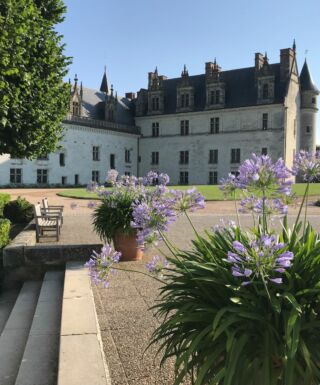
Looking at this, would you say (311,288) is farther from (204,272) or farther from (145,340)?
(145,340)

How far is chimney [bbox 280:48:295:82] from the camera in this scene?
49812 mm

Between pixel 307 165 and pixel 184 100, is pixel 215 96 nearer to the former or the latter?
pixel 184 100

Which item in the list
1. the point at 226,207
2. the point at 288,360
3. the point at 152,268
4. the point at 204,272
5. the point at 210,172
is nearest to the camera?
the point at 288,360

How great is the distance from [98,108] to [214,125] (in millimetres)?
15049

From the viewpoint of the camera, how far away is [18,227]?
1486 centimetres

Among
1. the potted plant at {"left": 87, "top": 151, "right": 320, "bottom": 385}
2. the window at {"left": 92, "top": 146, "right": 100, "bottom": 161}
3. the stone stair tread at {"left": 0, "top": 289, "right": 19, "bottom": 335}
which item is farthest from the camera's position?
the window at {"left": 92, "top": 146, "right": 100, "bottom": 161}

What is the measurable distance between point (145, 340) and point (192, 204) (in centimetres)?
203

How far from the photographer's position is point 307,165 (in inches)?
114

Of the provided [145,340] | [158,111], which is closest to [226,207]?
[145,340]

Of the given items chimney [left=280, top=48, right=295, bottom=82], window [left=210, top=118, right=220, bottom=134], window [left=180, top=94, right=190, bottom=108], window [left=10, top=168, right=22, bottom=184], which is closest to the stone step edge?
window [left=10, top=168, right=22, bottom=184]

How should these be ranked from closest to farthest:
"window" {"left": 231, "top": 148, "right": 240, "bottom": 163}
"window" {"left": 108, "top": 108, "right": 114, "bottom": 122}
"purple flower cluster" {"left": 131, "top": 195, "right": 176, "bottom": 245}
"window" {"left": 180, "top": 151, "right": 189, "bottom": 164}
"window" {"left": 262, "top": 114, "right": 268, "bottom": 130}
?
"purple flower cluster" {"left": 131, "top": 195, "right": 176, "bottom": 245} → "window" {"left": 262, "top": 114, "right": 268, "bottom": 130} → "window" {"left": 231, "top": 148, "right": 240, "bottom": 163} → "window" {"left": 108, "top": 108, "right": 114, "bottom": 122} → "window" {"left": 180, "top": 151, "right": 189, "bottom": 164}

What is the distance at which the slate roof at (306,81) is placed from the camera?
178 feet

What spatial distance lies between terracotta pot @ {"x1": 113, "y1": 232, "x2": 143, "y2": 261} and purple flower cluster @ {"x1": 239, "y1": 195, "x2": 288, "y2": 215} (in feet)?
17.6

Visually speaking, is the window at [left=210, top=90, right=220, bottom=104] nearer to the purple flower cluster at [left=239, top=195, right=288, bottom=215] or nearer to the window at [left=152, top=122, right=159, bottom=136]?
the window at [left=152, top=122, right=159, bottom=136]
